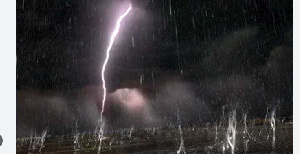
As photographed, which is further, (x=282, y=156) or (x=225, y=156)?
(x=225, y=156)

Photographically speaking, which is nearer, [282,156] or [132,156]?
[282,156]

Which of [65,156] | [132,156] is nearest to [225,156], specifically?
[132,156]

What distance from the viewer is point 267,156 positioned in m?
8.55

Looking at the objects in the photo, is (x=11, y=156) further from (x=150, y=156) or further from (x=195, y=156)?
(x=195, y=156)

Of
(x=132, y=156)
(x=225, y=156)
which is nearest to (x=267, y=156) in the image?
(x=225, y=156)

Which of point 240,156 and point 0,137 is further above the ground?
point 0,137

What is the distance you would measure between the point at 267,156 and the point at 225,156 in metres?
1.25

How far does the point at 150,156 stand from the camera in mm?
8477

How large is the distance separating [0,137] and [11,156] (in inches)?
25.2
